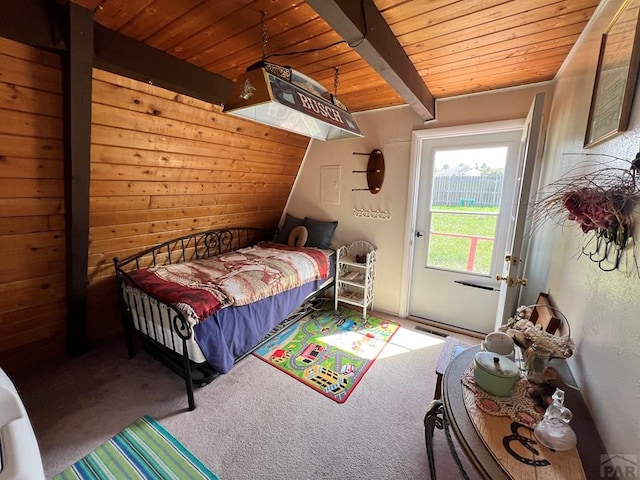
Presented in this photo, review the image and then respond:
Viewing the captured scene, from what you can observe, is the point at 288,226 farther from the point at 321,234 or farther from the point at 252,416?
the point at 252,416

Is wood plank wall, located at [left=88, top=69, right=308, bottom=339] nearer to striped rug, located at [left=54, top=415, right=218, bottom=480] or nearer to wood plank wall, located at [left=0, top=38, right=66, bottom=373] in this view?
wood plank wall, located at [left=0, top=38, right=66, bottom=373]

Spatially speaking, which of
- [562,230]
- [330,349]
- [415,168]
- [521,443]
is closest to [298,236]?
[330,349]

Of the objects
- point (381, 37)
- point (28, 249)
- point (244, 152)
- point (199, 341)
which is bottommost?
point (199, 341)

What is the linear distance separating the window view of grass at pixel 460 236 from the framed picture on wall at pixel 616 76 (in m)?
1.51

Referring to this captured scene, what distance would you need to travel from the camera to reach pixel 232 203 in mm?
3021

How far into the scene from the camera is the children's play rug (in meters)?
2.11

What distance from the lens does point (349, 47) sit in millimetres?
1540

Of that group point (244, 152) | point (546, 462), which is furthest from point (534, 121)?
point (244, 152)

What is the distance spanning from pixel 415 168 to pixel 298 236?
147 cm

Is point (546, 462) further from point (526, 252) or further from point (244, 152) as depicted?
point (244, 152)

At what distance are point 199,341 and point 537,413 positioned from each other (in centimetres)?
172

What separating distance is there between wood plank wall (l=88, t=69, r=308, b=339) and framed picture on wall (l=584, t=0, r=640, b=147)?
2165 millimetres

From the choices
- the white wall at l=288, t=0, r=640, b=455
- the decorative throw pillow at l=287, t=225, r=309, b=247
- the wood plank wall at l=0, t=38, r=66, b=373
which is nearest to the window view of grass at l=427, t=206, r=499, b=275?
the white wall at l=288, t=0, r=640, b=455

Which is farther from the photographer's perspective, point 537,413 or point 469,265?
point 469,265
